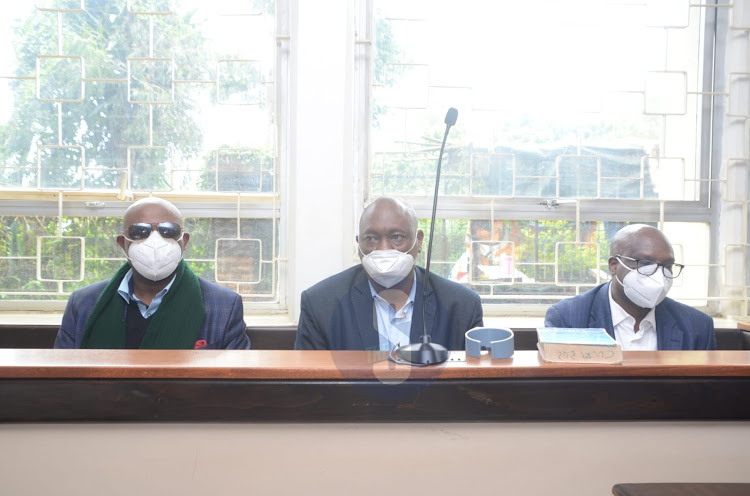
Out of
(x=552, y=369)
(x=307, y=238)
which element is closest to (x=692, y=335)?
(x=552, y=369)

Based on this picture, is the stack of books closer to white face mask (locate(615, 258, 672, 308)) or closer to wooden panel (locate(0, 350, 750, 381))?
wooden panel (locate(0, 350, 750, 381))

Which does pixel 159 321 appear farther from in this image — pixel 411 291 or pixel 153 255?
pixel 411 291

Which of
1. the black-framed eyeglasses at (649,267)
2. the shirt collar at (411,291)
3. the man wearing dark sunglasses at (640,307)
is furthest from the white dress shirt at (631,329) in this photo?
the shirt collar at (411,291)

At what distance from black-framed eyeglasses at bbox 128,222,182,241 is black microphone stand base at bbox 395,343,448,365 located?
132cm

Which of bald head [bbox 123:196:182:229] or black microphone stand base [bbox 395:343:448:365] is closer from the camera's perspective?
black microphone stand base [bbox 395:343:448:365]

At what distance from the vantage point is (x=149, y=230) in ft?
7.00

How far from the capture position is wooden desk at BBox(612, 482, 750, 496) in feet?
2.97

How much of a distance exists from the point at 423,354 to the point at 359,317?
0.89 meters

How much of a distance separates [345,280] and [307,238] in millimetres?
489

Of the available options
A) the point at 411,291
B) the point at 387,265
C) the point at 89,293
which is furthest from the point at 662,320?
the point at 89,293

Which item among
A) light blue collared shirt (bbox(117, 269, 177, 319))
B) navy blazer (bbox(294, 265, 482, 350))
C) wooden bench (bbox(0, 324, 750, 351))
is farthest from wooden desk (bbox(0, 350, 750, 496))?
wooden bench (bbox(0, 324, 750, 351))

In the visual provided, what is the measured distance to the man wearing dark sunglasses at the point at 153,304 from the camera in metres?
2.09

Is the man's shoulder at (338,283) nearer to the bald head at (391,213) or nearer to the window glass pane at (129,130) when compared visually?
the bald head at (391,213)

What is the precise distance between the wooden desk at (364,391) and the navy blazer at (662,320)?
3.18 feet
